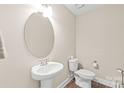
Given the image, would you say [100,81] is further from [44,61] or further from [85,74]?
[44,61]

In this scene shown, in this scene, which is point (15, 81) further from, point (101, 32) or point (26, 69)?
point (101, 32)

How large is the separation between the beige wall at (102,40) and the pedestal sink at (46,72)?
0.28m

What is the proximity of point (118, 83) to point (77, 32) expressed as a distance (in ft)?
2.29

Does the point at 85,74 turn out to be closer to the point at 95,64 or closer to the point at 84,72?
the point at 84,72

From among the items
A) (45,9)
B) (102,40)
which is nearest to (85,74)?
(102,40)

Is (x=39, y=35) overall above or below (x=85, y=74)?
above

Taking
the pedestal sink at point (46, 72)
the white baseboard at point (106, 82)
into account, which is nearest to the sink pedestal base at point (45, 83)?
the pedestal sink at point (46, 72)

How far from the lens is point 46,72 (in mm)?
1143

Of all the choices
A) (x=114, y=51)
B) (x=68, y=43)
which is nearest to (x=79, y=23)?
(x=68, y=43)

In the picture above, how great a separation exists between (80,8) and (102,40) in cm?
42

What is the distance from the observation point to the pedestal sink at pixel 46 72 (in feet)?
3.52

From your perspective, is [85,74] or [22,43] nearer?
[22,43]

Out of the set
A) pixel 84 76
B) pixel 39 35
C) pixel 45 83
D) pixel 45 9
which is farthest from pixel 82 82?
pixel 45 9

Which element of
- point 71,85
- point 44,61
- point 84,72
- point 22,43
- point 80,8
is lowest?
point 71,85
